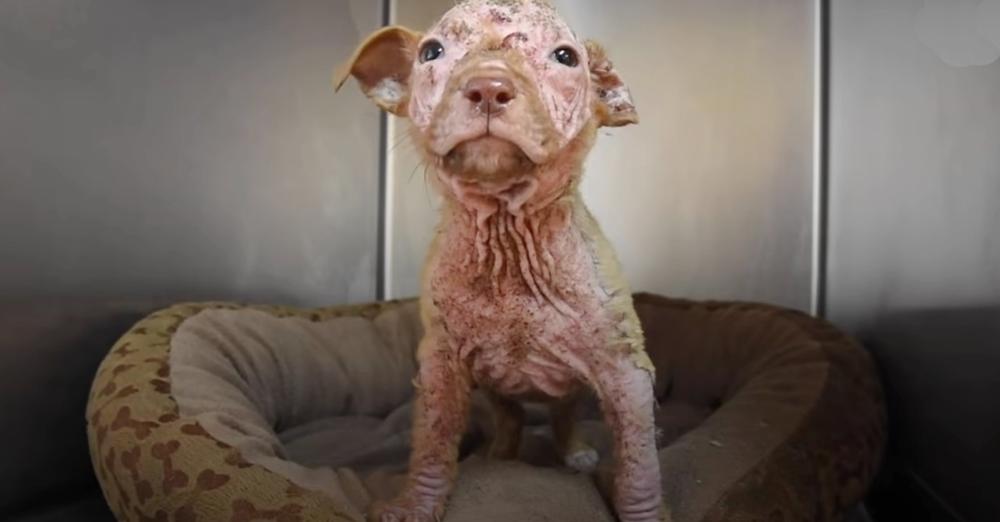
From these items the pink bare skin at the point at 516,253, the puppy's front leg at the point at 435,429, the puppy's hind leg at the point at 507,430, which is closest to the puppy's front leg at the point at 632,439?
the pink bare skin at the point at 516,253

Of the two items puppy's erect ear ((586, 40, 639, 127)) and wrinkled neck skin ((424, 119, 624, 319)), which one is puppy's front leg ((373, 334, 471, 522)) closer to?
wrinkled neck skin ((424, 119, 624, 319))

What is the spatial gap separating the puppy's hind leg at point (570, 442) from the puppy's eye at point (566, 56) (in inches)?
19.4

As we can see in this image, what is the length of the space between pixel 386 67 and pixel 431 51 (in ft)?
0.49

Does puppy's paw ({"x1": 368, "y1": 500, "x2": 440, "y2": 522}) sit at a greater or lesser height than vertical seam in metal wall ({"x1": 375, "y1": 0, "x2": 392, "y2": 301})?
lesser

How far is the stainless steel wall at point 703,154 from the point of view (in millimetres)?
1642

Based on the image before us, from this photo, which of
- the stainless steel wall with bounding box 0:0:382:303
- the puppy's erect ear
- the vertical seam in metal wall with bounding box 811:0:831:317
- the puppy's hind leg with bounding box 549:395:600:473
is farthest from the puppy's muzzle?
the vertical seam in metal wall with bounding box 811:0:831:317


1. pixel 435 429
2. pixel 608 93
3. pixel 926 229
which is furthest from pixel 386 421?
pixel 926 229

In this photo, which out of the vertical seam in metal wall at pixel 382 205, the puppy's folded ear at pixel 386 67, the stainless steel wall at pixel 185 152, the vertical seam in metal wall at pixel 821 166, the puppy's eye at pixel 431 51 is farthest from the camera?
the vertical seam in metal wall at pixel 382 205

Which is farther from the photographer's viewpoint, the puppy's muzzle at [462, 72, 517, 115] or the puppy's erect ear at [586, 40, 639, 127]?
the puppy's erect ear at [586, 40, 639, 127]

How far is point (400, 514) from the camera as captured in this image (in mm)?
890

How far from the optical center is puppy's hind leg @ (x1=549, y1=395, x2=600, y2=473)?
1.15 meters

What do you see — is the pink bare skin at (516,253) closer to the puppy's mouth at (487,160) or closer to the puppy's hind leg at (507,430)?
the puppy's mouth at (487,160)

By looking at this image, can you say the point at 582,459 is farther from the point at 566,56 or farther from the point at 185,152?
the point at 185,152

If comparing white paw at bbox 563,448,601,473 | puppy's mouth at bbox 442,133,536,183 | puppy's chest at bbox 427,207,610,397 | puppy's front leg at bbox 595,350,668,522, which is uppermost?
puppy's mouth at bbox 442,133,536,183
